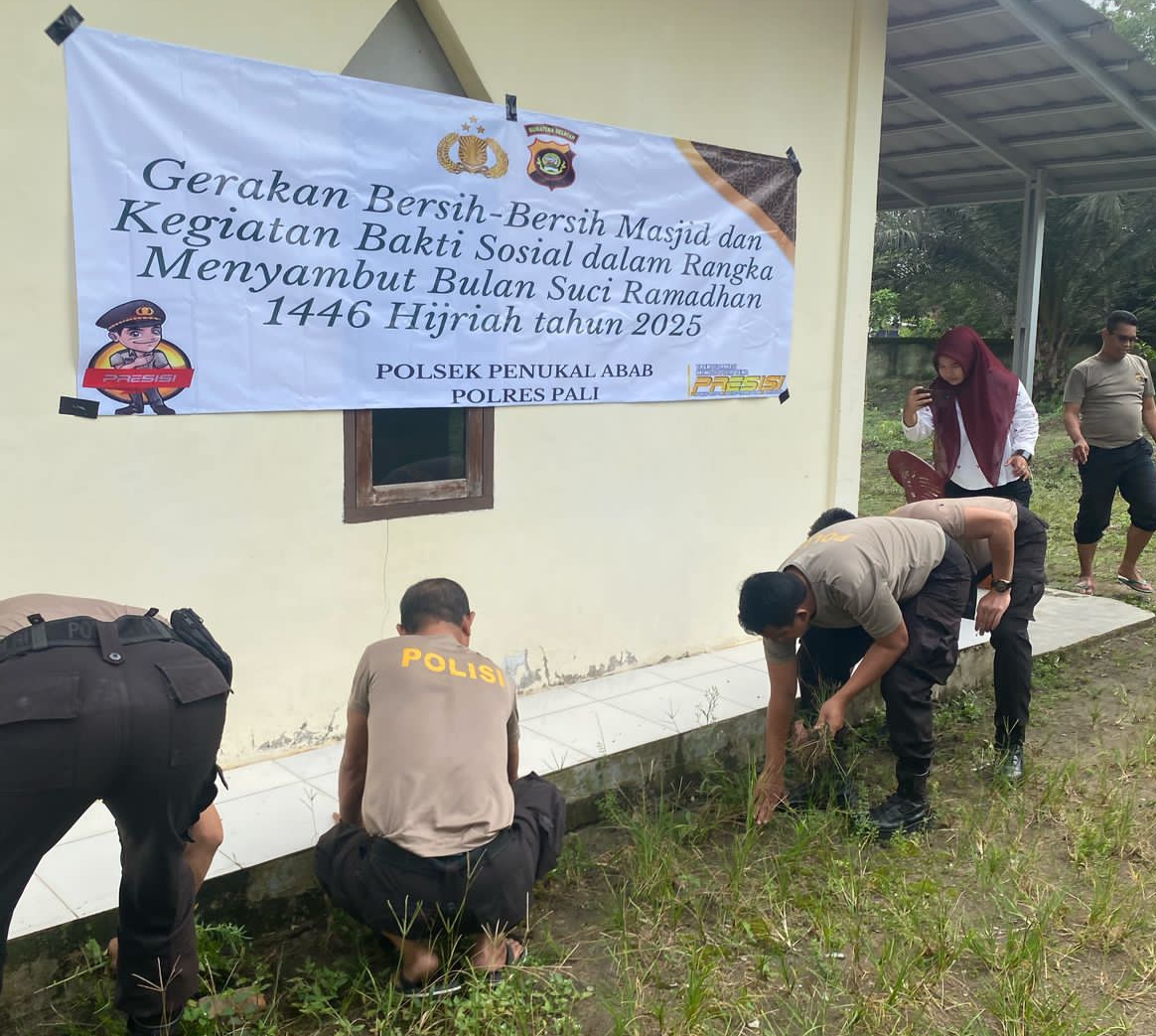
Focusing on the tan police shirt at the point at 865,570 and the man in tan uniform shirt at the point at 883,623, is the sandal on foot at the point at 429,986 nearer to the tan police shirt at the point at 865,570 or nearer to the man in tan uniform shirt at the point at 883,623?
the man in tan uniform shirt at the point at 883,623

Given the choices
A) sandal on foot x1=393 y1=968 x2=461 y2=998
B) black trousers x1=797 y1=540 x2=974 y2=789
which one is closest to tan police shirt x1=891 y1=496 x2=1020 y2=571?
black trousers x1=797 y1=540 x2=974 y2=789

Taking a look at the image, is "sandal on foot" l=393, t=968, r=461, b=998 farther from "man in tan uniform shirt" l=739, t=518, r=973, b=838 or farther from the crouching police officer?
"man in tan uniform shirt" l=739, t=518, r=973, b=838

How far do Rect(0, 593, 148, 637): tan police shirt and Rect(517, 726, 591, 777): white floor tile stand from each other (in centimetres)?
176

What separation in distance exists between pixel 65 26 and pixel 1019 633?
13.1 feet

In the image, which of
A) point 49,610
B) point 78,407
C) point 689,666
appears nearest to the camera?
point 49,610

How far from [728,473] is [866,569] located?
191 centimetres

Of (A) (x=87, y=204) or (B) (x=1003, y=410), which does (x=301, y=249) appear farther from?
(B) (x=1003, y=410)

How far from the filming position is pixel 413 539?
14.2 feet

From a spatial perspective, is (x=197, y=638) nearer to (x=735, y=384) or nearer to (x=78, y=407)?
(x=78, y=407)

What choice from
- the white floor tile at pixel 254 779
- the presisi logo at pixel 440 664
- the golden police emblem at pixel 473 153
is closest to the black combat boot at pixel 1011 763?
the presisi logo at pixel 440 664

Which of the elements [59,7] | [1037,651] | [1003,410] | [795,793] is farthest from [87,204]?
[1037,651]

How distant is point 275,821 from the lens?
3473 millimetres

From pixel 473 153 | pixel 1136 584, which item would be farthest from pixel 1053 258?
pixel 473 153

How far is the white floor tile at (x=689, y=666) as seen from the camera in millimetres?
5168
